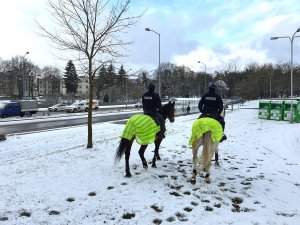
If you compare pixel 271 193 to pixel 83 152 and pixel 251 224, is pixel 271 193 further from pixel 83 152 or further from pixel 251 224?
pixel 83 152

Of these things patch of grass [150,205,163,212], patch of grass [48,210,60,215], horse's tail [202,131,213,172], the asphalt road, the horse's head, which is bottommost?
the asphalt road

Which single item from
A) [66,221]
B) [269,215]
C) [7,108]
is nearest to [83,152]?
[66,221]

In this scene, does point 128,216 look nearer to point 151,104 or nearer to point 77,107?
point 151,104

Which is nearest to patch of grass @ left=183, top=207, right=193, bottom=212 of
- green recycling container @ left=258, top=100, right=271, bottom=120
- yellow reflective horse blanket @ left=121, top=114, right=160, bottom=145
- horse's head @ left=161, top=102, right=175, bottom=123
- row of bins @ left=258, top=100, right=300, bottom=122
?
yellow reflective horse blanket @ left=121, top=114, right=160, bottom=145

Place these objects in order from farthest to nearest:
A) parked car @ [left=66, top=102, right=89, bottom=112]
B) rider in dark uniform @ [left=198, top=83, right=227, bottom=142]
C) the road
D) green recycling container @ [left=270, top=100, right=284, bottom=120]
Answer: parked car @ [left=66, top=102, right=89, bottom=112] < green recycling container @ [left=270, top=100, right=284, bottom=120] < the road < rider in dark uniform @ [left=198, top=83, right=227, bottom=142]

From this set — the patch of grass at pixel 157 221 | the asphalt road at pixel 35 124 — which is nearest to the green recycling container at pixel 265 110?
the asphalt road at pixel 35 124

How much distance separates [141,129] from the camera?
7.75 m

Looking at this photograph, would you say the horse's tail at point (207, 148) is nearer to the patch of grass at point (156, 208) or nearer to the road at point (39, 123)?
the patch of grass at point (156, 208)

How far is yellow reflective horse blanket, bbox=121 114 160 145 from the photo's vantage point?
25.3 feet

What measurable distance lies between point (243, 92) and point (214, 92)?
89120mm

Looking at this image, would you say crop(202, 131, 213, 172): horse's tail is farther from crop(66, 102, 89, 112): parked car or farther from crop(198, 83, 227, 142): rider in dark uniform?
crop(66, 102, 89, 112): parked car

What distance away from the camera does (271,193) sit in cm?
688

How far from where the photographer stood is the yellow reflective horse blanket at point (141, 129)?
303 inches

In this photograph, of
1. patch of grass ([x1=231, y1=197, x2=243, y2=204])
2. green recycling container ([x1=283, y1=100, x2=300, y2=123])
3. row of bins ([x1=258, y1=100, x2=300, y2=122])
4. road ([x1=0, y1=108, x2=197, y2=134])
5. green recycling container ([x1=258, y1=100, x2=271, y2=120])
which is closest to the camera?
patch of grass ([x1=231, y1=197, x2=243, y2=204])
